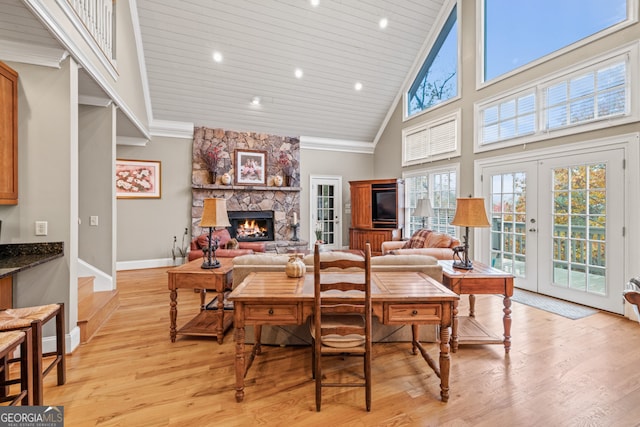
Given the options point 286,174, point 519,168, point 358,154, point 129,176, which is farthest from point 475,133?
point 129,176

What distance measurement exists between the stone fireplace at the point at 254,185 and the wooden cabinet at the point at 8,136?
12.9ft

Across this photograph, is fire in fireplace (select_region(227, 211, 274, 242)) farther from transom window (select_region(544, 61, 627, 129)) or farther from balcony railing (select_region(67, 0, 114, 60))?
transom window (select_region(544, 61, 627, 129))

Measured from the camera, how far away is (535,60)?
427 centimetres

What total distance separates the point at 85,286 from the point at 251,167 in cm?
412

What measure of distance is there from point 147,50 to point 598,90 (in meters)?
6.54

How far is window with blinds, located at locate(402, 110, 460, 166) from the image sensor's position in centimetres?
559

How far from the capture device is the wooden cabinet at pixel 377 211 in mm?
6613

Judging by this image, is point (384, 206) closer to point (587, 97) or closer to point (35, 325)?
point (587, 97)

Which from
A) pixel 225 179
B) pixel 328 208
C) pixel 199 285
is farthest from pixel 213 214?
pixel 328 208

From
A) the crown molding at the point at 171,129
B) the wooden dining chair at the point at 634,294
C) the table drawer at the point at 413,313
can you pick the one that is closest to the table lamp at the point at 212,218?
the table drawer at the point at 413,313

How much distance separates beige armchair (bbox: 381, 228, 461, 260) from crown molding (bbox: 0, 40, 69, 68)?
13.7 ft

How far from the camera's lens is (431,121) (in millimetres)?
6129

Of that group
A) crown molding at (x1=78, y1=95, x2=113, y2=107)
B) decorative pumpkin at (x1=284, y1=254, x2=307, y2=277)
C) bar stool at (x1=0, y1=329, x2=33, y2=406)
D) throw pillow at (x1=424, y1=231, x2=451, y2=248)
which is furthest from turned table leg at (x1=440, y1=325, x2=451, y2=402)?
crown molding at (x1=78, y1=95, x2=113, y2=107)

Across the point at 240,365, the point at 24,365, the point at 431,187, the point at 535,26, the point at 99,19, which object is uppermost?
the point at 535,26
